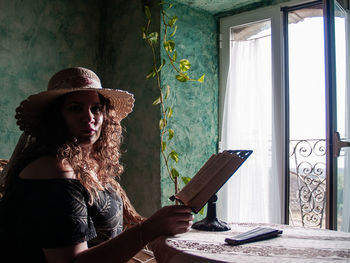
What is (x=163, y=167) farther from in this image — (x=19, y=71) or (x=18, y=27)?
(x=18, y=27)

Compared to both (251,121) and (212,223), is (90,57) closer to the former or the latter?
(251,121)

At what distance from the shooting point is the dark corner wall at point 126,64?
98.4 inches

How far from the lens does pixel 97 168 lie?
154 cm

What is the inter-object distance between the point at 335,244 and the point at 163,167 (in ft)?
5.35

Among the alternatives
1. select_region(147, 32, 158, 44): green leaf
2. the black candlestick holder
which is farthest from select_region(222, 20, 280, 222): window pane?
the black candlestick holder

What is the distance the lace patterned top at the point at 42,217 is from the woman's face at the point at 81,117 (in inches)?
9.3

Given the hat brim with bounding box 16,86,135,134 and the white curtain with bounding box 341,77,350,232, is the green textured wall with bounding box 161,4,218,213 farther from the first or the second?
the hat brim with bounding box 16,86,135,134

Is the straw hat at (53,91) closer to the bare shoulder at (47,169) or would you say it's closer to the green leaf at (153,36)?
the bare shoulder at (47,169)

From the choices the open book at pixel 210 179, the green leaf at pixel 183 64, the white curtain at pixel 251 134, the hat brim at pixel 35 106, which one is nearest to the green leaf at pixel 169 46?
the green leaf at pixel 183 64

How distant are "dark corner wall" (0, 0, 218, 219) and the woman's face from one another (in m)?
1.35

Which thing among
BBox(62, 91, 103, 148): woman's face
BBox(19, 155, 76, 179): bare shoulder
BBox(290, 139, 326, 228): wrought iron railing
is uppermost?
BBox(62, 91, 103, 148): woman's face

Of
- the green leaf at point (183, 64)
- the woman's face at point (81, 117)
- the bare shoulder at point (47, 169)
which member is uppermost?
the green leaf at point (183, 64)

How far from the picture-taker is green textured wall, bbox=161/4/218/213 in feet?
9.22

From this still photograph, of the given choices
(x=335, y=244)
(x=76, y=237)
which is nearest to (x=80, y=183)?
(x=76, y=237)
